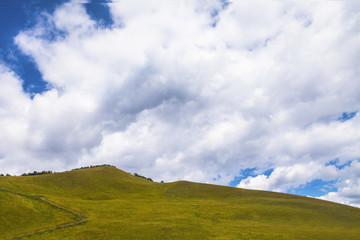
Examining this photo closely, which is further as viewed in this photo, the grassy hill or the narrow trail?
the grassy hill

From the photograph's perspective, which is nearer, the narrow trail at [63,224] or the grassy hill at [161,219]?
the narrow trail at [63,224]

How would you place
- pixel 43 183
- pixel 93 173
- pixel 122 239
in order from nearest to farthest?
pixel 122 239 < pixel 43 183 < pixel 93 173

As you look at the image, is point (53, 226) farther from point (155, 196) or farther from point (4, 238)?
point (155, 196)

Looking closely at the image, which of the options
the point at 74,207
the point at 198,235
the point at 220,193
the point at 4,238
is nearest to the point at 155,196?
the point at 220,193

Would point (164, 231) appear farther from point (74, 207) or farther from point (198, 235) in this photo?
point (74, 207)

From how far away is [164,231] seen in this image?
1724 inches

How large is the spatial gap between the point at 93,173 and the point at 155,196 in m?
40.3

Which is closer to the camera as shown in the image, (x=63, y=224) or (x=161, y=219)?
(x=63, y=224)

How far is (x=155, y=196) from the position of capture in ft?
294

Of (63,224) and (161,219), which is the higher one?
(161,219)

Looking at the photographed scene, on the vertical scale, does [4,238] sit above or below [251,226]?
below

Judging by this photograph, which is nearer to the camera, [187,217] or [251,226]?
[251,226]

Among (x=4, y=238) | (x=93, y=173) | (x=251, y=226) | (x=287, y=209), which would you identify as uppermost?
(x=93, y=173)

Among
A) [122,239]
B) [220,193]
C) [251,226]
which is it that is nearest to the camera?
[122,239]
